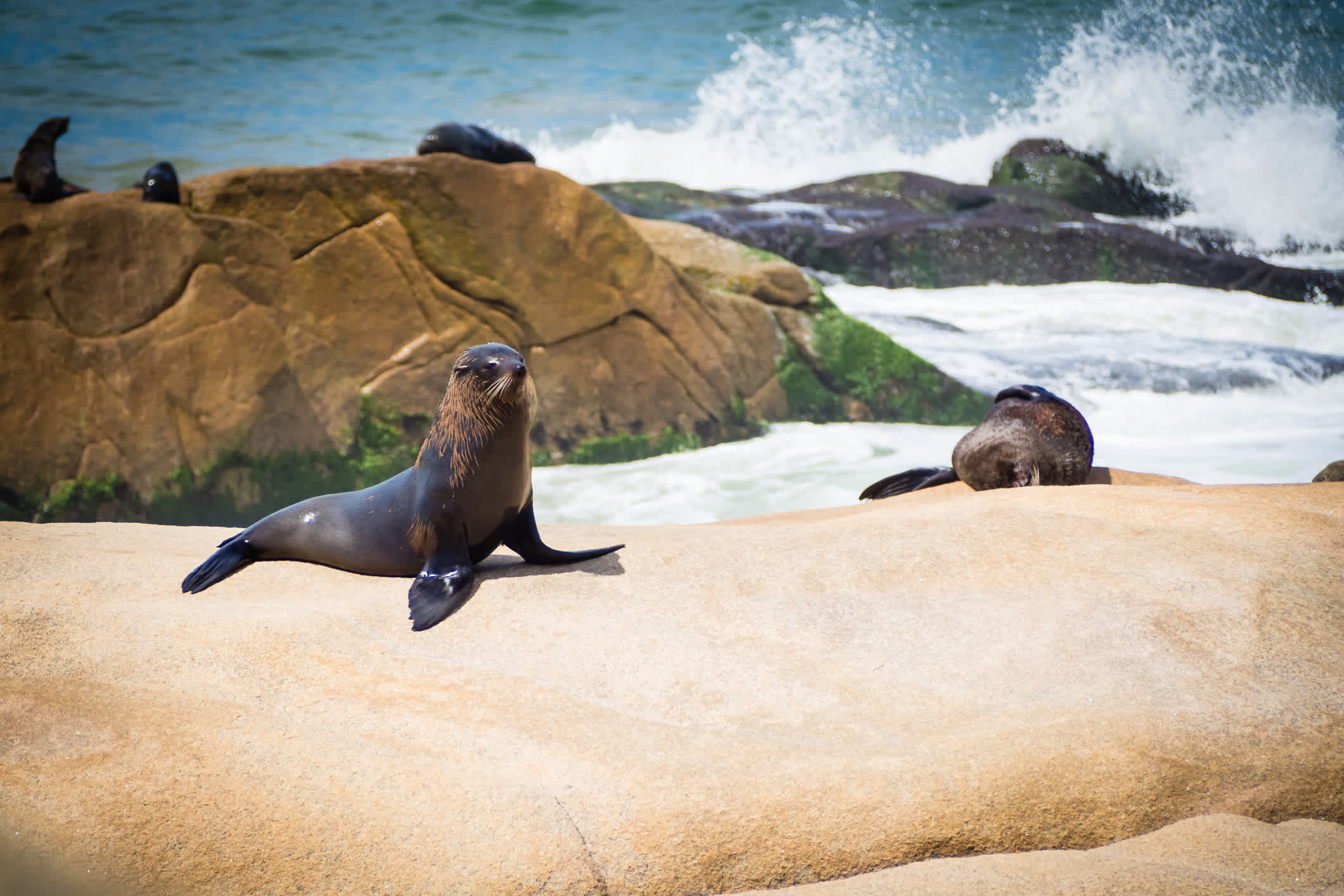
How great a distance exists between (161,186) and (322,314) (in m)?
1.44

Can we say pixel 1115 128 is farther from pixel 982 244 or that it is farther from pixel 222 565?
pixel 222 565

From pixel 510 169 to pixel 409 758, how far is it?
666 cm

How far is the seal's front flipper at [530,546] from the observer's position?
3.38 m

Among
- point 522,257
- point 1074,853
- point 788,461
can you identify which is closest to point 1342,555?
point 1074,853

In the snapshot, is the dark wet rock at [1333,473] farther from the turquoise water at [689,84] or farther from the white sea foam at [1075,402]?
the turquoise water at [689,84]

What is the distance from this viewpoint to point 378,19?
477 inches

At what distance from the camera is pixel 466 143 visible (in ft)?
Answer: 27.2

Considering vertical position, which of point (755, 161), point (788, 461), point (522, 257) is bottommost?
point (788, 461)

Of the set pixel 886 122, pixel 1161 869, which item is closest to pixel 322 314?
pixel 1161 869

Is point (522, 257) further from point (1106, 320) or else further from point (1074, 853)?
point (1106, 320)

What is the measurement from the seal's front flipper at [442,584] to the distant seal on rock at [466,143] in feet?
18.8

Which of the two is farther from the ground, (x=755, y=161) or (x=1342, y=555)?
(x=755, y=161)

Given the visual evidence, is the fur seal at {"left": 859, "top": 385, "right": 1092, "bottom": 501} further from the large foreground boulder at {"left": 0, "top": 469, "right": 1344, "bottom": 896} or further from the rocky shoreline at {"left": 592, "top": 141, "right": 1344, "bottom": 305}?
the rocky shoreline at {"left": 592, "top": 141, "right": 1344, "bottom": 305}

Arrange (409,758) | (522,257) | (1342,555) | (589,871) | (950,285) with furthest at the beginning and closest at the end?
(950,285) < (522,257) < (1342,555) < (409,758) < (589,871)
